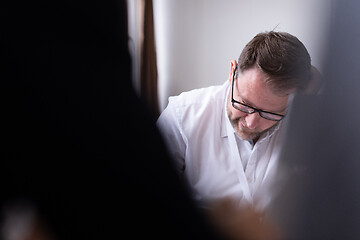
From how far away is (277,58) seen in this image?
0.77 meters

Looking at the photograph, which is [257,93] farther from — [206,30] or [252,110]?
[206,30]

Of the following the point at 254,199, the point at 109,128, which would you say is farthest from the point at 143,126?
the point at 254,199

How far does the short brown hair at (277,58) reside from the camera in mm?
739

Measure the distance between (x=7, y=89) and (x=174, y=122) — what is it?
0.66 m

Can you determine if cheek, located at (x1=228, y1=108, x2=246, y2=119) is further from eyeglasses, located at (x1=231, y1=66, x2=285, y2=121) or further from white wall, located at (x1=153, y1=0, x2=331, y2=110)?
white wall, located at (x1=153, y1=0, x2=331, y2=110)

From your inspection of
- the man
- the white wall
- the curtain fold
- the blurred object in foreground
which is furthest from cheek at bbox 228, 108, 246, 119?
the blurred object in foreground

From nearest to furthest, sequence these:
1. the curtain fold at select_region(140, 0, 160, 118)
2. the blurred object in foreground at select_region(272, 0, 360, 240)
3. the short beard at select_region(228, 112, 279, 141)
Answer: the blurred object in foreground at select_region(272, 0, 360, 240) → the curtain fold at select_region(140, 0, 160, 118) → the short beard at select_region(228, 112, 279, 141)

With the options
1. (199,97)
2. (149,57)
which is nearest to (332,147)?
(149,57)

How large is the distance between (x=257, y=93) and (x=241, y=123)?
0.31ft

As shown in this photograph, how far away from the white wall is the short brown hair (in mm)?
30

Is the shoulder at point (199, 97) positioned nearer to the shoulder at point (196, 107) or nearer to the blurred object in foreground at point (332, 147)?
the shoulder at point (196, 107)

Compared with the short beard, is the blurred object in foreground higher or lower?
higher

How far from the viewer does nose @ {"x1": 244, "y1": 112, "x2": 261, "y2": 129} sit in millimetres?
809

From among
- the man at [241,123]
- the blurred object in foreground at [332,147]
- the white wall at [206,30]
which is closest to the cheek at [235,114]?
the man at [241,123]
